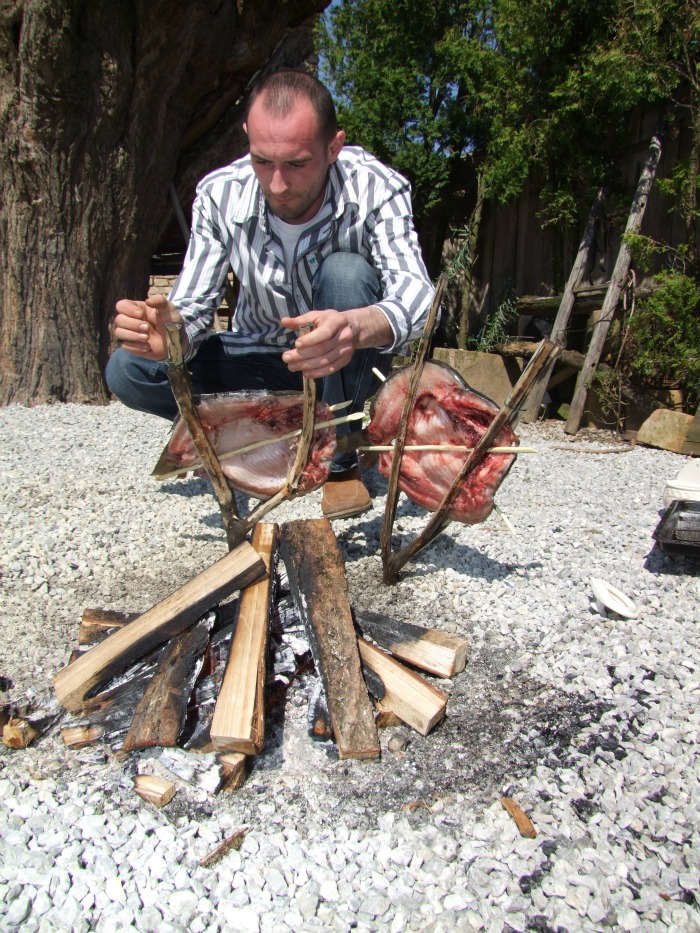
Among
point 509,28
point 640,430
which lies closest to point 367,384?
point 640,430

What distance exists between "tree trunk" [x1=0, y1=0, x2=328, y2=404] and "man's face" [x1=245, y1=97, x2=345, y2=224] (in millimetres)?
3786

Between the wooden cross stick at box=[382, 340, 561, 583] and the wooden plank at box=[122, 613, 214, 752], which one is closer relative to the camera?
the wooden plank at box=[122, 613, 214, 752]

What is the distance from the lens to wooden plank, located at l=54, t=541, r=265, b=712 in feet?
6.01

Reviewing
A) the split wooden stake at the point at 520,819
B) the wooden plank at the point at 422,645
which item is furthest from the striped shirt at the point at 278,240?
the split wooden stake at the point at 520,819

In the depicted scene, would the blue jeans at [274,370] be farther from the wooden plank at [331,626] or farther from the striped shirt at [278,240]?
the wooden plank at [331,626]

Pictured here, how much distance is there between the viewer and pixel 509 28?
20.7 ft

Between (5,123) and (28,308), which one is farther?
(28,308)

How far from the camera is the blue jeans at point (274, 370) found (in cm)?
287

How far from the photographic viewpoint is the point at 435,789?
5.23 feet

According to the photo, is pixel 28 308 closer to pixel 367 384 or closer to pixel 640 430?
pixel 367 384

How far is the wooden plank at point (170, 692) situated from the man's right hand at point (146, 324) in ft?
2.95

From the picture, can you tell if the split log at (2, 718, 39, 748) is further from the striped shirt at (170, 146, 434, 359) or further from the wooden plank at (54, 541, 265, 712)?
the striped shirt at (170, 146, 434, 359)

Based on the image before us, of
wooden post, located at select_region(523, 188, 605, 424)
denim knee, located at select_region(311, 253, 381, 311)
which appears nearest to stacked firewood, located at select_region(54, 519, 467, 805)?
denim knee, located at select_region(311, 253, 381, 311)

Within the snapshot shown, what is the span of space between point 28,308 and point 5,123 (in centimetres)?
149
